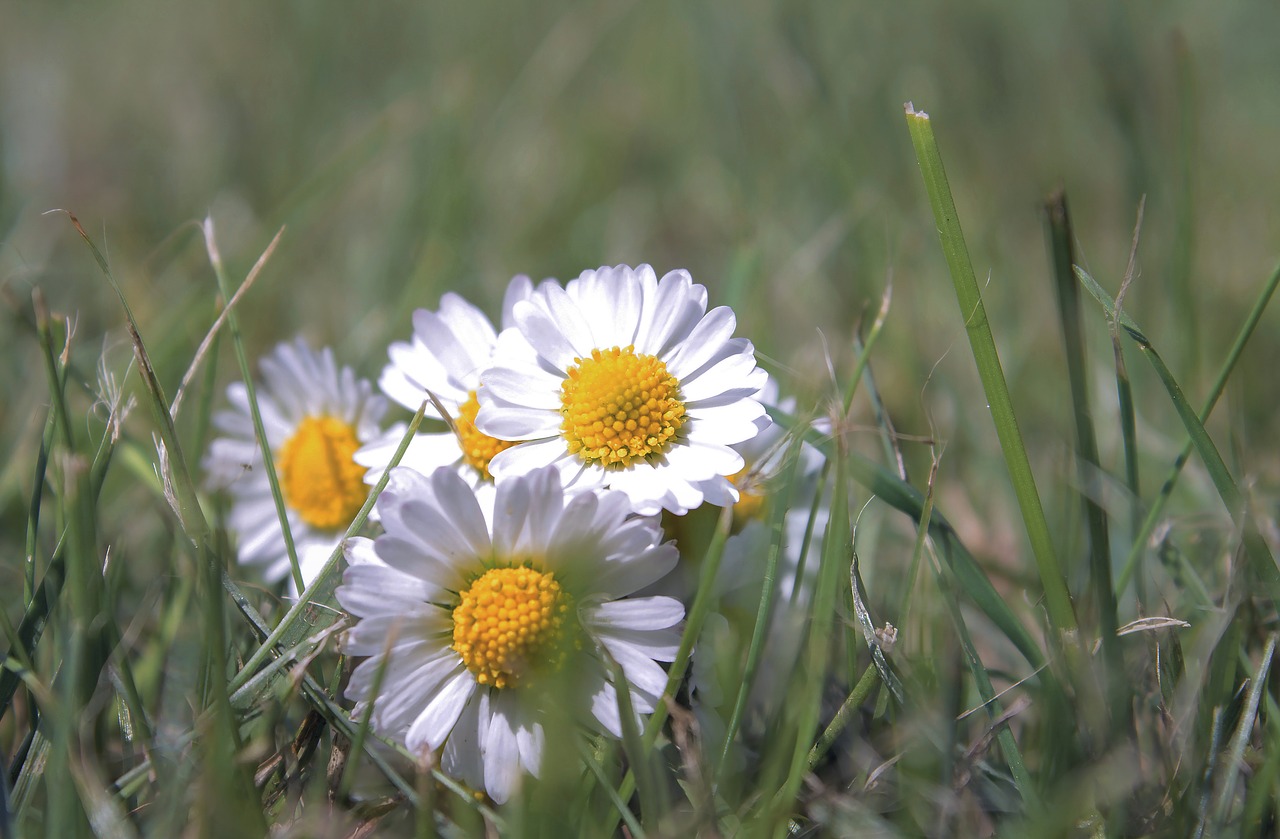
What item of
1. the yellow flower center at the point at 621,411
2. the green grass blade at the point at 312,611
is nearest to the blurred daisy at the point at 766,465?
the yellow flower center at the point at 621,411

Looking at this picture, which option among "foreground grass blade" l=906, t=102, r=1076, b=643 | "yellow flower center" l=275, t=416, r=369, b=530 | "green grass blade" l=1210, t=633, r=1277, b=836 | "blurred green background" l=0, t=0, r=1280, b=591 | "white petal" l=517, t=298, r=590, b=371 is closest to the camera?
"green grass blade" l=1210, t=633, r=1277, b=836

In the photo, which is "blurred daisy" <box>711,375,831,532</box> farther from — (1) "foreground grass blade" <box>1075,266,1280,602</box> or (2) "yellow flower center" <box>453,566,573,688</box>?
(1) "foreground grass blade" <box>1075,266,1280,602</box>

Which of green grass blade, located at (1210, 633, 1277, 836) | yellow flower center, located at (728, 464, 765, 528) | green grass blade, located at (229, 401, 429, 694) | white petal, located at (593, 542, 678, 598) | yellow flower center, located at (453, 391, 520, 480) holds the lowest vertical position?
green grass blade, located at (1210, 633, 1277, 836)

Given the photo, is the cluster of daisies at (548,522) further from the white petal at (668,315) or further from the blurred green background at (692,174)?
the blurred green background at (692,174)

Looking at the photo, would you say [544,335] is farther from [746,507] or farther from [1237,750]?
[1237,750]

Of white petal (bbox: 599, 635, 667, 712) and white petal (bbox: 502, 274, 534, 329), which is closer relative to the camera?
white petal (bbox: 599, 635, 667, 712)

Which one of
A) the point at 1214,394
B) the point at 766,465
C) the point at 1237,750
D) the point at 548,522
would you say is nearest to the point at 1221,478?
the point at 1214,394

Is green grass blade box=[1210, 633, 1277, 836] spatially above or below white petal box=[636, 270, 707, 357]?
below

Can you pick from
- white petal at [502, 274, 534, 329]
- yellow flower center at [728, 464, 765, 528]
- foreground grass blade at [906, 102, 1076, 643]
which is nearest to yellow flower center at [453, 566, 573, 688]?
yellow flower center at [728, 464, 765, 528]
